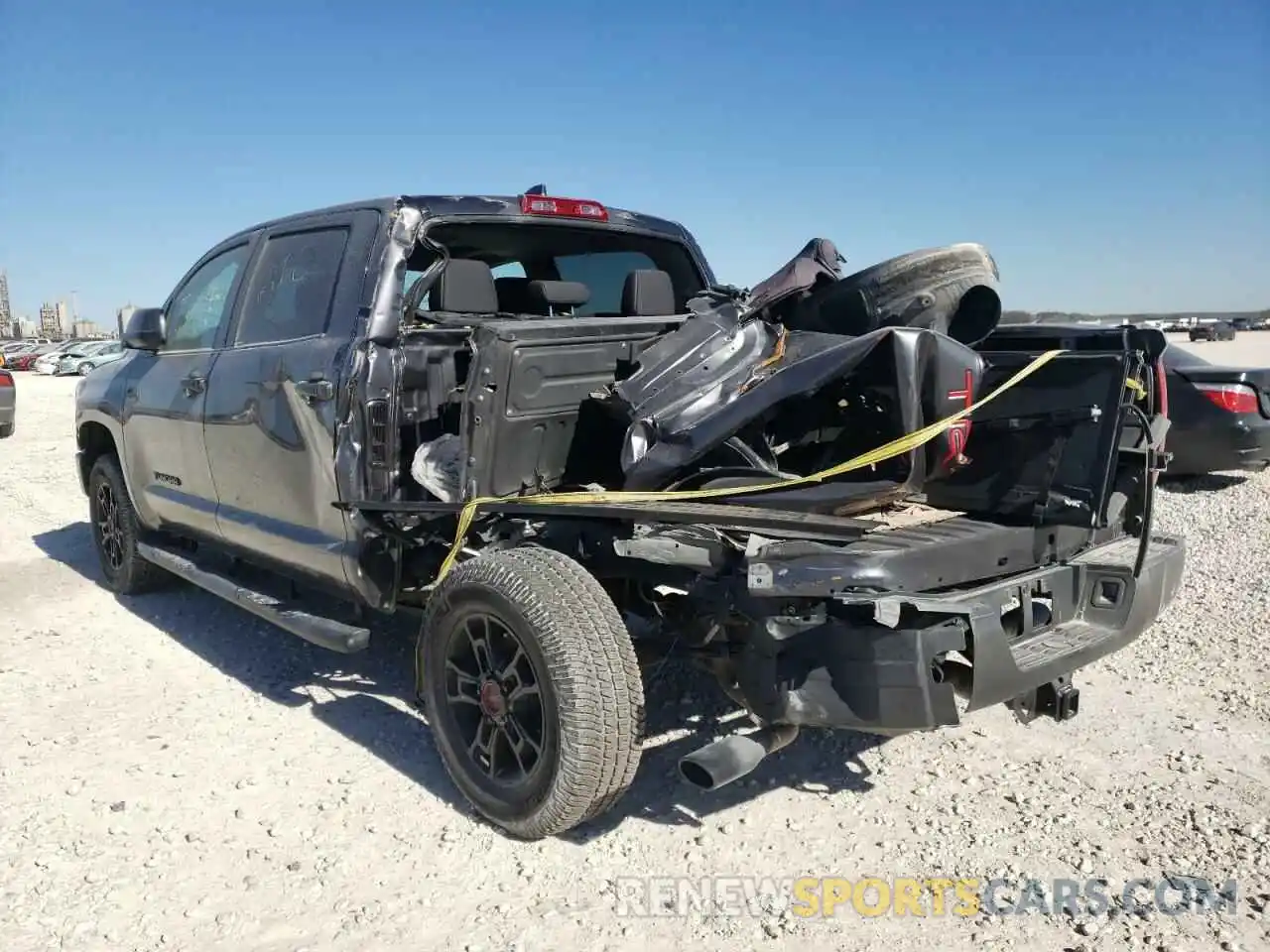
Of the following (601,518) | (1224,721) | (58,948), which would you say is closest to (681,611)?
(601,518)

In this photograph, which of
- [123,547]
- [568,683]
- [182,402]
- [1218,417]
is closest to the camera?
[568,683]

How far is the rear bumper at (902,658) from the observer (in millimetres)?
2580

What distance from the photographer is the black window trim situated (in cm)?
398

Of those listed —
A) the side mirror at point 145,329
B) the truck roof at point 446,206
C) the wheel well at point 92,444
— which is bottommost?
the wheel well at point 92,444

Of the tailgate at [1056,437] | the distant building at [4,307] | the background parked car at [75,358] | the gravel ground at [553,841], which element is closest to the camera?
the gravel ground at [553,841]

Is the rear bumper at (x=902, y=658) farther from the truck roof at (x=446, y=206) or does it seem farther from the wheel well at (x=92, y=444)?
the wheel well at (x=92, y=444)

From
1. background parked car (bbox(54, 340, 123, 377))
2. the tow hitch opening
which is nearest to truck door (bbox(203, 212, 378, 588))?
the tow hitch opening

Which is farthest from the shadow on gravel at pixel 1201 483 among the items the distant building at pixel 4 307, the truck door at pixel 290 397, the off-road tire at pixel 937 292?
the distant building at pixel 4 307

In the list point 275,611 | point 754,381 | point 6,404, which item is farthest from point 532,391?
point 6,404

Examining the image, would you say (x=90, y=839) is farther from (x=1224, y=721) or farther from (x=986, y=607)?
(x=1224, y=721)

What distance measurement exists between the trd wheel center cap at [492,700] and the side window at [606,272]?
8.04 feet

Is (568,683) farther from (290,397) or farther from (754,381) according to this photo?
(290,397)

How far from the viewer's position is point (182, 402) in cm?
491

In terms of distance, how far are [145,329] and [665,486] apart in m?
3.41
